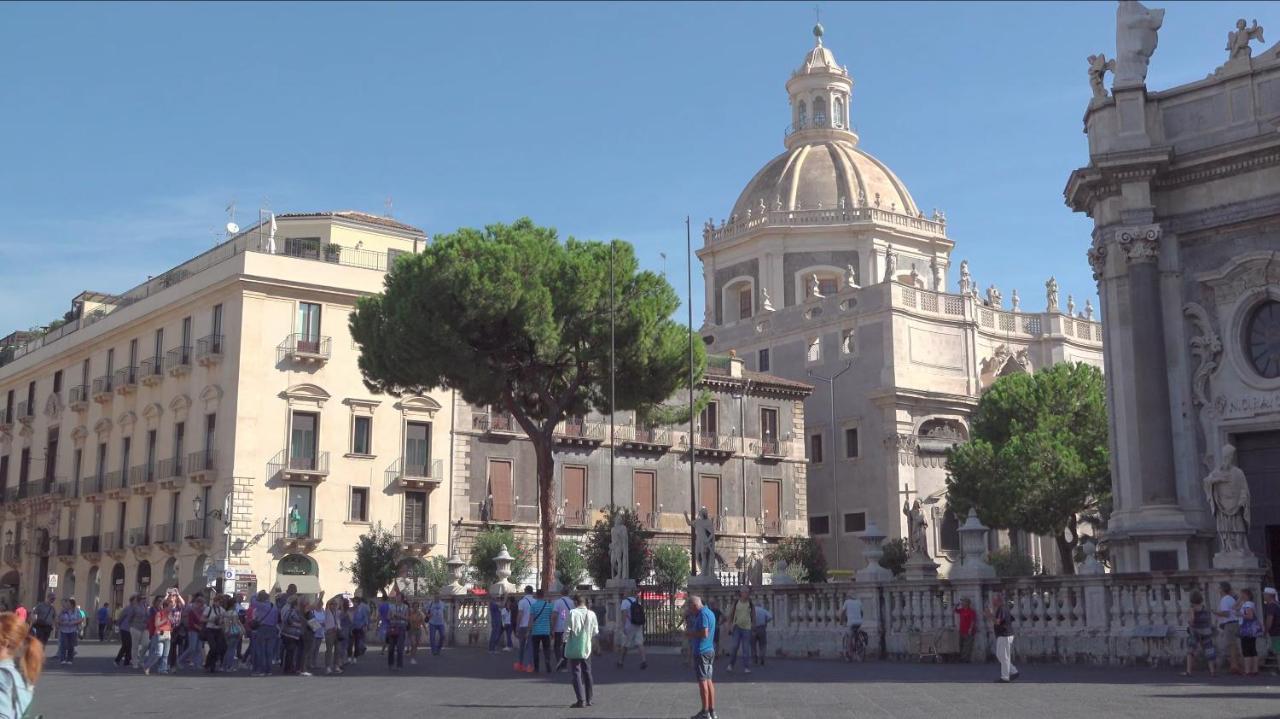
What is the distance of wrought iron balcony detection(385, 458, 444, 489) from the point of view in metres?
47.5

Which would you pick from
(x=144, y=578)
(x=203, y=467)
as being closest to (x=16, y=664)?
(x=203, y=467)

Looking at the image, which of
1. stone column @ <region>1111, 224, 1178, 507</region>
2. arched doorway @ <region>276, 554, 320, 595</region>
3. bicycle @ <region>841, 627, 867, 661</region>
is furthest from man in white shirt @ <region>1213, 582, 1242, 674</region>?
arched doorway @ <region>276, 554, 320, 595</region>

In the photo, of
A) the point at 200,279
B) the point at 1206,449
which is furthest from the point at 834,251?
the point at 1206,449

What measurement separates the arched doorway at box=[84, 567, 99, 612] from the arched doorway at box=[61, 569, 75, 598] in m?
1.54

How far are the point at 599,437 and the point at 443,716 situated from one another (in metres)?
36.5

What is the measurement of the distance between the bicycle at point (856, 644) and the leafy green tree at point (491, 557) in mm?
21883

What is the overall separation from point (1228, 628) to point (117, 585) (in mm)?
41733

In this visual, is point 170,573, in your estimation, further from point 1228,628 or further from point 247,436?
point 1228,628

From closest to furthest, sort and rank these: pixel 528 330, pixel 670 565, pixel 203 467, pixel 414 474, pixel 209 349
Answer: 1. pixel 528 330
2. pixel 203 467
3. pixel 209 349
4. pixel 414 474
5. pixel 670 565

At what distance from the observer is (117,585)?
50031 millimetres

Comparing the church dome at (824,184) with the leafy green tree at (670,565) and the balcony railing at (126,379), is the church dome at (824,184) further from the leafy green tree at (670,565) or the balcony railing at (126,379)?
the balcony railing at (126,379)

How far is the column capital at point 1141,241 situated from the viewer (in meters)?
24.9

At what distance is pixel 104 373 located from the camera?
5441 cm

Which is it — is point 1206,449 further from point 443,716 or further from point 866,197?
point 866,197
